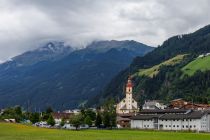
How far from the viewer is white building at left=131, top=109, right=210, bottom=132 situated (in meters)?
178

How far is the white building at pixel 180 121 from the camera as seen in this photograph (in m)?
178

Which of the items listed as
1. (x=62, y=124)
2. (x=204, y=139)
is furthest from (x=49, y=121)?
(x=204, y=139)

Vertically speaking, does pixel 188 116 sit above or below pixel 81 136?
above

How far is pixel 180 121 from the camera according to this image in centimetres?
18288

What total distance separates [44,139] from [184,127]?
326 feet

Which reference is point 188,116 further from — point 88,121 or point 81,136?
point 81,136

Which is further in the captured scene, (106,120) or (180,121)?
(180,121)

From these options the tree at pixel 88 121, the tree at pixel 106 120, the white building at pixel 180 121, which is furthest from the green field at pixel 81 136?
the white building at pixel 180 121

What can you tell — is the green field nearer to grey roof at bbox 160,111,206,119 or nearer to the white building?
the white building

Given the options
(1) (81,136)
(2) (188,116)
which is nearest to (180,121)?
(2) (188,116)

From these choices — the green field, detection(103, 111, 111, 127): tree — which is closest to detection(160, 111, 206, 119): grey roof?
detection(103, 111, 111, 127): tree

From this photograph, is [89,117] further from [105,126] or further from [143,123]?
[143,123]

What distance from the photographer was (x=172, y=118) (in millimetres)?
186000

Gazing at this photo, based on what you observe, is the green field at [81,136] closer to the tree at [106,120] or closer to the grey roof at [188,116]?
the tree at [106,120]
